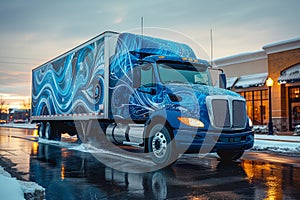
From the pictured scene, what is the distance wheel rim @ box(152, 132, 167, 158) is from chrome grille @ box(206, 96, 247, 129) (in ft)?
4.41

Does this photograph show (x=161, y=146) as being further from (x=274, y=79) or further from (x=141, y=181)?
(x=274, y=79)

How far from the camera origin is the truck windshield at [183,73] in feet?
32.0

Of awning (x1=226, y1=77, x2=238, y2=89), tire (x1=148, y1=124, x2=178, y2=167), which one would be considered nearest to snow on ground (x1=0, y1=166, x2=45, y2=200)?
tire (x1=148, y1=124, x2=178, y2=167)

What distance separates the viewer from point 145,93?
10062 mm

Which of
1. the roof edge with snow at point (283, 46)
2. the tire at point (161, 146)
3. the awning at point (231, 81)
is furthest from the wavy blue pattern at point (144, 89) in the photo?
the awning at point (231, 81)

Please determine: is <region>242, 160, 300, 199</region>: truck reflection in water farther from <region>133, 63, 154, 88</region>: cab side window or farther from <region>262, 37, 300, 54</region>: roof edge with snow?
<region>262, 37, 300, 54</region>: roof edge with snow

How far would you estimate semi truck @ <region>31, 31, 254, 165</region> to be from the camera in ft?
28.7

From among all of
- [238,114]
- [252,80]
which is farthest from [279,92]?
[238,114]

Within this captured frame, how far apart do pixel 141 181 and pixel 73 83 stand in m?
8.28

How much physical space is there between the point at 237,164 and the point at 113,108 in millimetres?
4459

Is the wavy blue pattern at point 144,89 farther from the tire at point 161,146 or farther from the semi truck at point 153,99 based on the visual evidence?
the tire at point 161,146

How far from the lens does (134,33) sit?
37.3 feet

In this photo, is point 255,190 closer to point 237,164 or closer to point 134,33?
point 237,164

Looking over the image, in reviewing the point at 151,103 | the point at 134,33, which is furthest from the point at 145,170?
the point at 134,33
